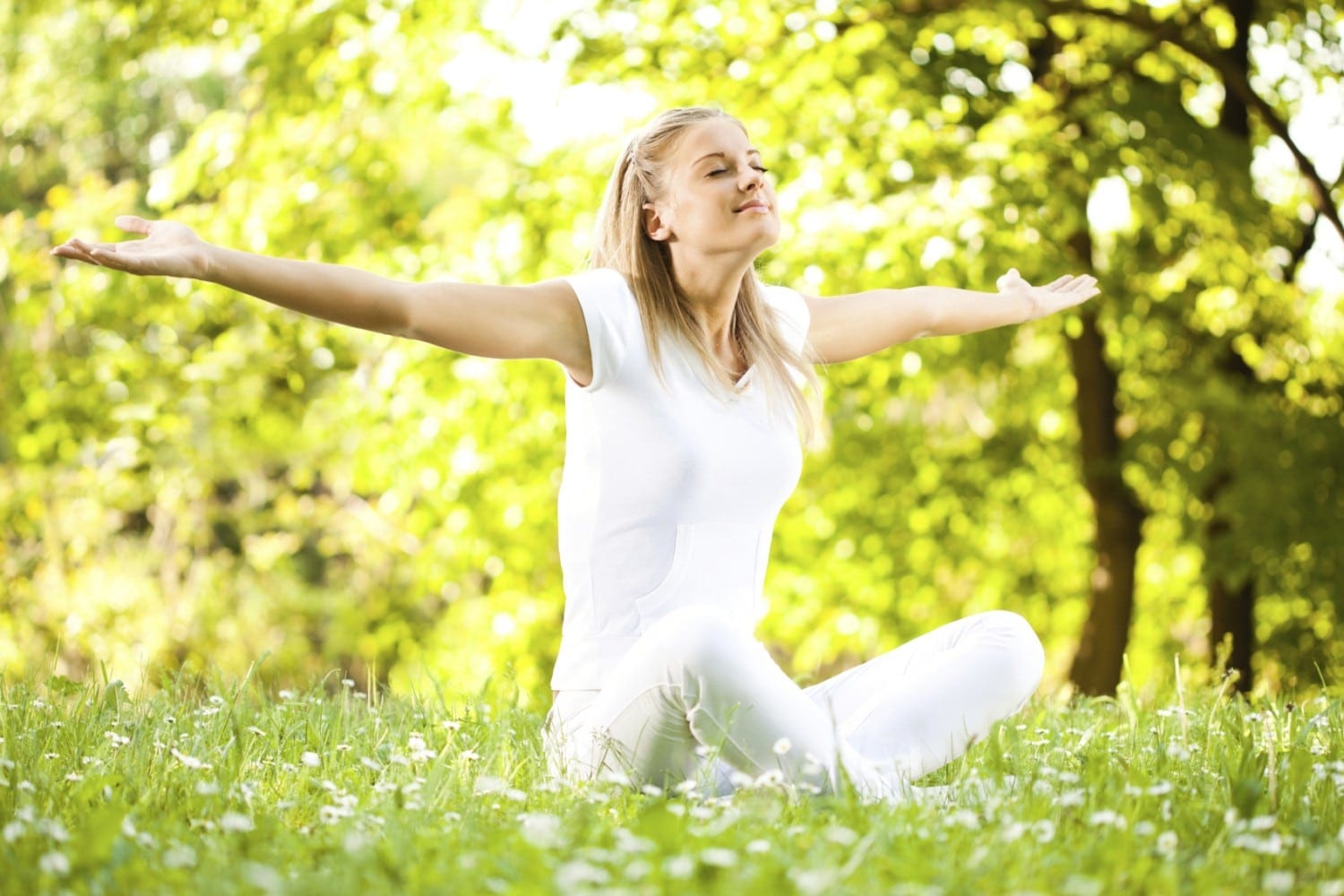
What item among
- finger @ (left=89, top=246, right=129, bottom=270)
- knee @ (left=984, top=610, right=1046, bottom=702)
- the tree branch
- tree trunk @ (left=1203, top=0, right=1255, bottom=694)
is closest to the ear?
knee @ (left=984, top=610, right=1046, bottom=702)

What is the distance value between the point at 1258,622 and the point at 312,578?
9.66 meters

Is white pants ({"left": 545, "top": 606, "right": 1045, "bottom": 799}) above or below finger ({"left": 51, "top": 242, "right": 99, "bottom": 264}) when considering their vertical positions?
below

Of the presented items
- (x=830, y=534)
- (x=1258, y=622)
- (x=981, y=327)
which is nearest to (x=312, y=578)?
(x=830, y=534)

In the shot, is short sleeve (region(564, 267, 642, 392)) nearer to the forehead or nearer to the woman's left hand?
the forehead

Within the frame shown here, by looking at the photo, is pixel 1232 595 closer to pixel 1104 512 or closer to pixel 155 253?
pixel 1104 512

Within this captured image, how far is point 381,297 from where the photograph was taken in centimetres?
250

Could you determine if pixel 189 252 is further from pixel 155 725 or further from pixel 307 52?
pixel 307 52

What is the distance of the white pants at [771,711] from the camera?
7.82 feet

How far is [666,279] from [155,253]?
3.92ft

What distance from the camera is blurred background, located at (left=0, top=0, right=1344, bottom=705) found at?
6426 millimetres

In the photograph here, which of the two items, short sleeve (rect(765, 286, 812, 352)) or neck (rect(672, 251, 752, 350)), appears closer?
neck (rect(672, 251, 752, 350))

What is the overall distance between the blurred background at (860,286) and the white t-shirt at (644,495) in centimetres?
262

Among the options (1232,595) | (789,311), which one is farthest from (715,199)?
(1232,595)

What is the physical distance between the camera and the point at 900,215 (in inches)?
248
